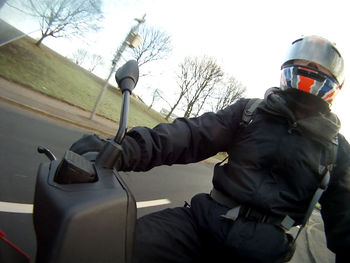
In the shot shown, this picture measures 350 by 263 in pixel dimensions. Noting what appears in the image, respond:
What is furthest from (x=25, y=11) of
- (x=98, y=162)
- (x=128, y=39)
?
(x=128, y=39)

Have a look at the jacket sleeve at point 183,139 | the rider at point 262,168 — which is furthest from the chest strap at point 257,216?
the jacket sleeve at point 183,139

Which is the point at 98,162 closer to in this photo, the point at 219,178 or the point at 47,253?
the point at 47,253

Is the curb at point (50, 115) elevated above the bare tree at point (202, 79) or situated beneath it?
situated beneath

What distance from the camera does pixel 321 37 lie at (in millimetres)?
1649

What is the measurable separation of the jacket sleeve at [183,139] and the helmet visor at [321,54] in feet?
1.63

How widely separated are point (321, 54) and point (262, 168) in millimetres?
882

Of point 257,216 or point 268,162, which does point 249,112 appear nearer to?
point 268,162

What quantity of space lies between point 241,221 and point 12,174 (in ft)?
11.3

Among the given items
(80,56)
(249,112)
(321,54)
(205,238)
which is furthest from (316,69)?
(80,56)

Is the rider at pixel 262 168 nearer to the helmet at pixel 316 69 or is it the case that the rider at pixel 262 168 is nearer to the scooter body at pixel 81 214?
the helmet at pixel 316 69

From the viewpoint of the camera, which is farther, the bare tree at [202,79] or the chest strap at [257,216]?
the bare tree at [202,79]

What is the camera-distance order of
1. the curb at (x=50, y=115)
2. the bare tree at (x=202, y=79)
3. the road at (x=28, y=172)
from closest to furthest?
the road at (x=28, y=172)
the curb at (x=50, y=115)
the bare tree at (x=202, y=79)

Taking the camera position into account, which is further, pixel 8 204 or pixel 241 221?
pixel 8 204

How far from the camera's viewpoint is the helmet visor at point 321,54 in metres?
1.57
